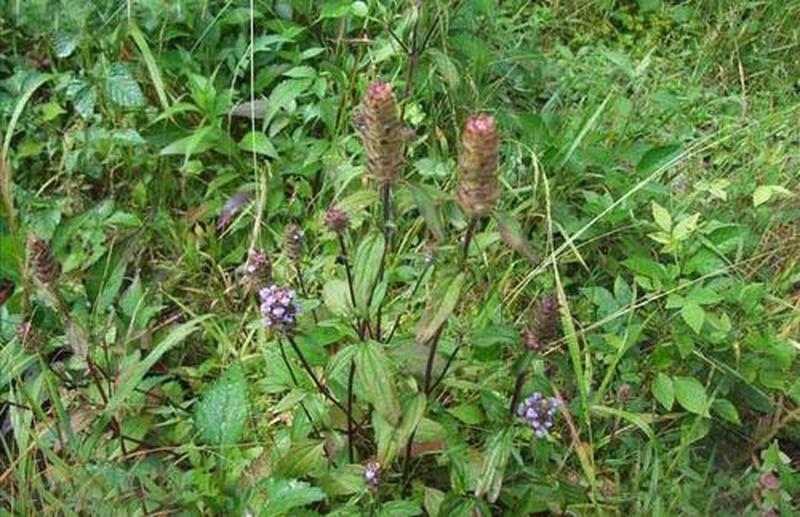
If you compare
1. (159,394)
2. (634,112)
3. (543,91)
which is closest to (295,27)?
(543,91)

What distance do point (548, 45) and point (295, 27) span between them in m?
0.78

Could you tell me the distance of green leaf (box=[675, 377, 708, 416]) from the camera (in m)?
1.84

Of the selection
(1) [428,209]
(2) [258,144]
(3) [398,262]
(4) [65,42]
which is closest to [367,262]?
(1) [428,209]

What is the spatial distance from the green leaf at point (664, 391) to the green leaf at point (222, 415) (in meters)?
0.75

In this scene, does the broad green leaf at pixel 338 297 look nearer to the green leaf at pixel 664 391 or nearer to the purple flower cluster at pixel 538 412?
the purple flower cluster at pixel 538 412

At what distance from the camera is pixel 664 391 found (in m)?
1.88

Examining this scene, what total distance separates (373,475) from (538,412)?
11.2 inches

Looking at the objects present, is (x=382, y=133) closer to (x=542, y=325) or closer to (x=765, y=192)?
(x=542, y=325)

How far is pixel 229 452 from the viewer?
6.03 ft

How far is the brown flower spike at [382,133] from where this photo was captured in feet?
4.07

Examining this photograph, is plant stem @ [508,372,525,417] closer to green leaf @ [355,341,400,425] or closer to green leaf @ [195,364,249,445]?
green leaf @ [355,341,400,425]

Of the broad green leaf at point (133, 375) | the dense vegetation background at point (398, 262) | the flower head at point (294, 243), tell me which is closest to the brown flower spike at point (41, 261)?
the dense vegetation background at point (398, 262)

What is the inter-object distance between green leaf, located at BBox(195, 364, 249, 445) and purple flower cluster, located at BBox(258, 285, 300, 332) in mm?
364

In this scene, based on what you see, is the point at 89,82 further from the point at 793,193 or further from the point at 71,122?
the point at 793,193
